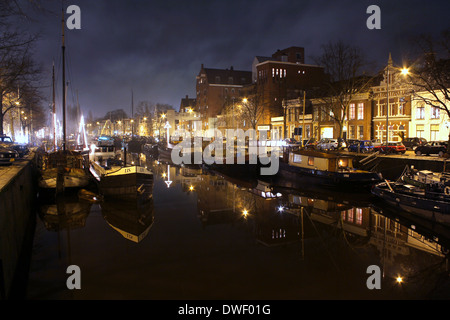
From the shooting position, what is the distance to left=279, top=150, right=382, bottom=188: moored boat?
27328mm

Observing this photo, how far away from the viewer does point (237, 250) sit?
600 inches

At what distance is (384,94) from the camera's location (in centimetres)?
4978

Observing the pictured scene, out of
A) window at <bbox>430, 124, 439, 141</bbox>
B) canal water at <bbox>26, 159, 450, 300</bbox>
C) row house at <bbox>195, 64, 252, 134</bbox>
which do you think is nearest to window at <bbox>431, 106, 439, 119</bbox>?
window at <bbox>430, 124, 439, 141</bbox>

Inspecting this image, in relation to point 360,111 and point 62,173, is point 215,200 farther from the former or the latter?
point 360,111

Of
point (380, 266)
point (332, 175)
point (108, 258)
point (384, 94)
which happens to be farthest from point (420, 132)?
point (108, 258)

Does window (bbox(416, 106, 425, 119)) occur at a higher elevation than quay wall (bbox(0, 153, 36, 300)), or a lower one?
higher

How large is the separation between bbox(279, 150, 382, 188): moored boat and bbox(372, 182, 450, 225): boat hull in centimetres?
448

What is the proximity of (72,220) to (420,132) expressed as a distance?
43.4 metres

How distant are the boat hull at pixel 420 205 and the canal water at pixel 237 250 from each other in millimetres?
681

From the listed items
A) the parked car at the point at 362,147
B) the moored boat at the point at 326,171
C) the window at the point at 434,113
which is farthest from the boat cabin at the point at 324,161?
the window at the point at 434,113

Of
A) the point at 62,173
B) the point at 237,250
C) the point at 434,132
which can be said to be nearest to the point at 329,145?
the point at 434,132

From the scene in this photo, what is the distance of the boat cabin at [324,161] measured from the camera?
95.2ft

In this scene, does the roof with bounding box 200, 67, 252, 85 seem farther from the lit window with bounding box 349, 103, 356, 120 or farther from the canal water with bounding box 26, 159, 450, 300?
the canal water with bounding box 26, 159, 450, 300

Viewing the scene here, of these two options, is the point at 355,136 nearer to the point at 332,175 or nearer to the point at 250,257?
the point at 332,175
